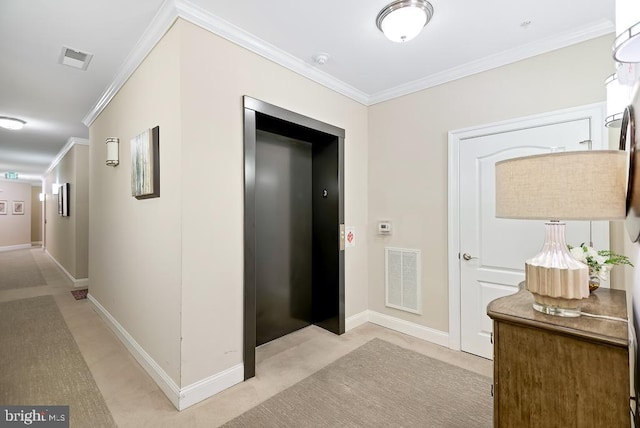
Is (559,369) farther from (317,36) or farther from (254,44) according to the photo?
(254,44)

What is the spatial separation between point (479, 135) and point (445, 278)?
1392 mm

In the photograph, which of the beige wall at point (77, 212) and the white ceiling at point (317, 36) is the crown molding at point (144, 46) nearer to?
the white ceiling at point (317, 36)

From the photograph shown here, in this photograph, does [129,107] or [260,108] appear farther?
[129,107]

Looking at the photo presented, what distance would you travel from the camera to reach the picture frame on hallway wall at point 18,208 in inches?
387

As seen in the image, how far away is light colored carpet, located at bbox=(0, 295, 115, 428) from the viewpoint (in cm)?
195

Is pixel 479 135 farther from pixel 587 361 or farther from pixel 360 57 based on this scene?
pixel 587 361

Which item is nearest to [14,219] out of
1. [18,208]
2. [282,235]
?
[18,208]

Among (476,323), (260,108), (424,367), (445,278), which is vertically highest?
(260,108)

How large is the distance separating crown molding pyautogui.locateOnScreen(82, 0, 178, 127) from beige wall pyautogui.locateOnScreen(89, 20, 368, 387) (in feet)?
0.21

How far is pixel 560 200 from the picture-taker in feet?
3.04

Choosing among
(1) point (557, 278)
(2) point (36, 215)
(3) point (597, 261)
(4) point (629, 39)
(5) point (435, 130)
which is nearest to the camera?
(4) point (629, 39)

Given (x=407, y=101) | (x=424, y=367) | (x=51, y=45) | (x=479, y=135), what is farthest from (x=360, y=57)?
(x=424, y=367)

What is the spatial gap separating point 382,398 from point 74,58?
379 centimetres

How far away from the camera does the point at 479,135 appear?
2.65 m
